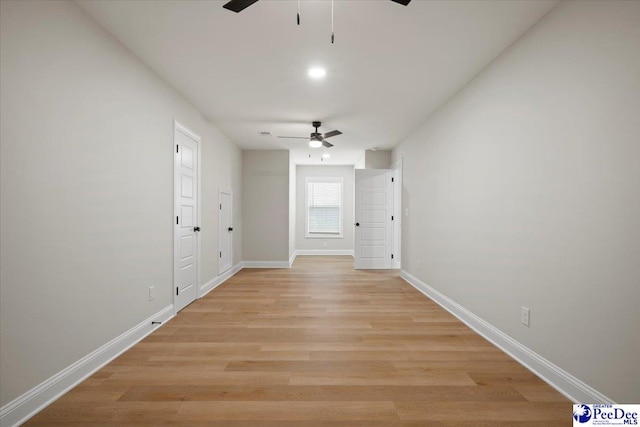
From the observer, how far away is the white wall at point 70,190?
168 cm

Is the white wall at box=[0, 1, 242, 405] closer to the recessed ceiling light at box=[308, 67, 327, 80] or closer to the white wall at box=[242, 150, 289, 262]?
the recessed ceiling light at box=[308, 67, 327, 80]

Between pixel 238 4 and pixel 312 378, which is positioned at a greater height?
pixel 238 4

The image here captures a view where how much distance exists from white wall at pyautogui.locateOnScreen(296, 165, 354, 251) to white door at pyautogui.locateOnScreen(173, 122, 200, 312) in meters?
4.95

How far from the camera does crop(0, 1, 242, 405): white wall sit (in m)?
1.68

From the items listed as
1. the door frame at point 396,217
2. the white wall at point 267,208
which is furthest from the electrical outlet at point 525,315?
the white wall at point 267,208

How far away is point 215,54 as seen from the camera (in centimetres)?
277

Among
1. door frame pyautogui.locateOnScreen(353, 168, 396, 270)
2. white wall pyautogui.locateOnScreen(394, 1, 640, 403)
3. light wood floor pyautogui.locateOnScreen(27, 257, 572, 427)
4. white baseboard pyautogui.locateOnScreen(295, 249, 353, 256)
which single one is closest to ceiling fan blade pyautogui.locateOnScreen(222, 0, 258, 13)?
white wall pyautogui.locateOnScreen(394, 1, 640, 403)

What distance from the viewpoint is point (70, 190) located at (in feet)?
6.75

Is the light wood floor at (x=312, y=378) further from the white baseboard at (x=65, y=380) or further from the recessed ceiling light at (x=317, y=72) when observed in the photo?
the recessed ceiling light at (x=317, y=72)

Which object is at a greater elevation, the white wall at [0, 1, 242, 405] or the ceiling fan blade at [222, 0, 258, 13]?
the ceiling fan blade at [222, 0, 258, 13]

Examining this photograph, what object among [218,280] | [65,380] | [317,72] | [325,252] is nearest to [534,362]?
[317,72]

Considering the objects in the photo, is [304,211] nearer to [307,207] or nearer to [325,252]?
[307,207]

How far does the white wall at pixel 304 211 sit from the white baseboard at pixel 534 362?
5.41 metres

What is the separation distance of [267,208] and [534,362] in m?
5.51
